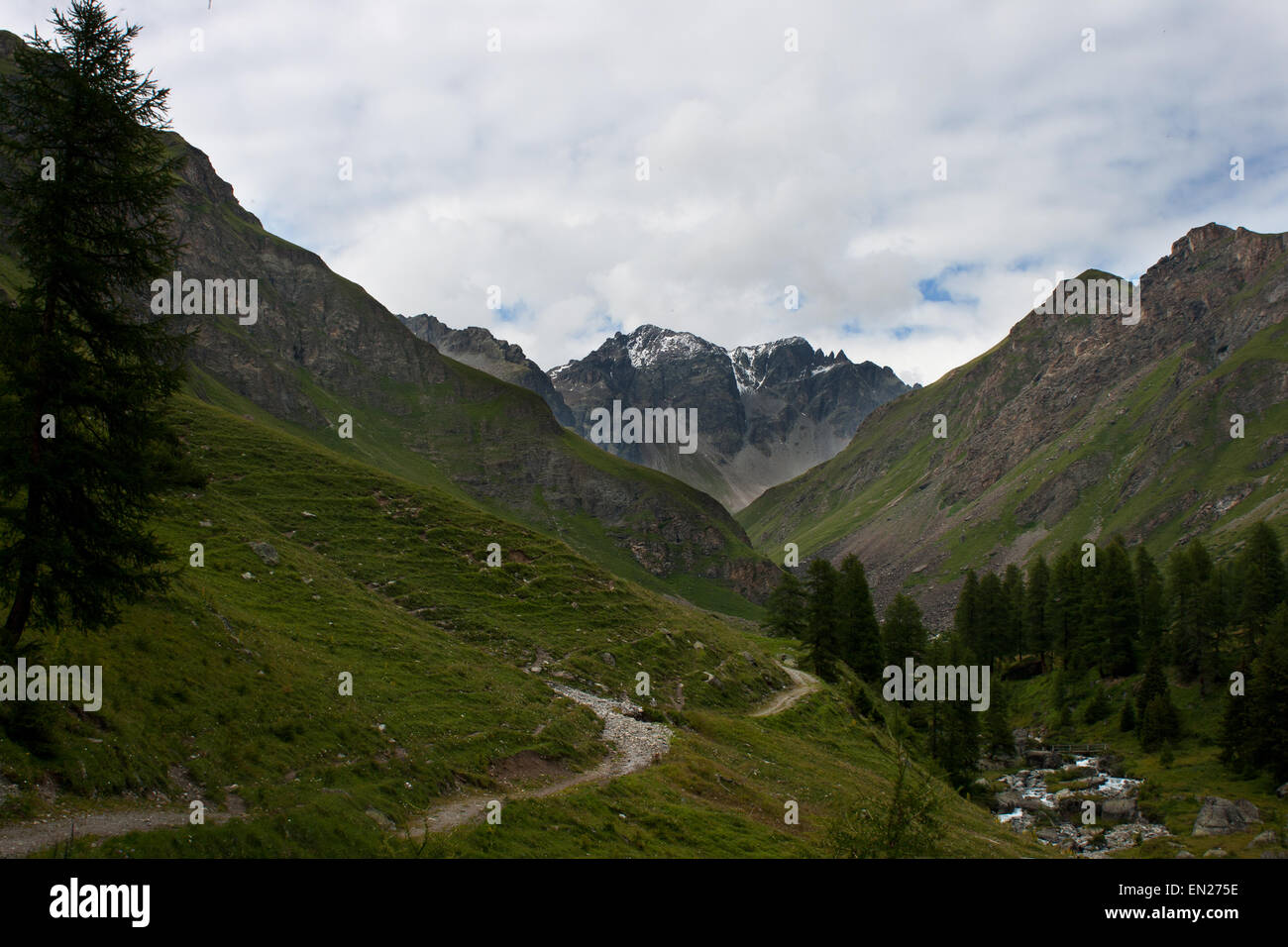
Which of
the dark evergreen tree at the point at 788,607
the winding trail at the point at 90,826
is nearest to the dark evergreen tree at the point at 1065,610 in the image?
the dark evergreen tree at the point at 788,607

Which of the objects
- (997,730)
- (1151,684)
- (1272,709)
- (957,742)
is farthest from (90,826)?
(1151,684)

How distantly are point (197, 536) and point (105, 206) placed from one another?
30648 mm

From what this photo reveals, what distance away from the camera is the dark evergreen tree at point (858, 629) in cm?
9250

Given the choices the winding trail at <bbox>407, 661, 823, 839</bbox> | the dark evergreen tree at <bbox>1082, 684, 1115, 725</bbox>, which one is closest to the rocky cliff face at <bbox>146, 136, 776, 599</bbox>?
the dark evergreen tree at <bbox>1082, 684, 1115, 725</bbox>

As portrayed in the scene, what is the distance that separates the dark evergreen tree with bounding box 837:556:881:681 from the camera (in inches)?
3642

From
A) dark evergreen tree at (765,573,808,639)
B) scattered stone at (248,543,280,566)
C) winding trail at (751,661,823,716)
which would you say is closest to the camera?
scattered stone at (248,543,280,566)

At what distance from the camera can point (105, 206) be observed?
20672 millimetres

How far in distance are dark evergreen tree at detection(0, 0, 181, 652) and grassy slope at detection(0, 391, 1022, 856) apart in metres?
2.68

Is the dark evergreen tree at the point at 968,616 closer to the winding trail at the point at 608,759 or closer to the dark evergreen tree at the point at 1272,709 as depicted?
the dark evergreen tree at the point at 1272,709

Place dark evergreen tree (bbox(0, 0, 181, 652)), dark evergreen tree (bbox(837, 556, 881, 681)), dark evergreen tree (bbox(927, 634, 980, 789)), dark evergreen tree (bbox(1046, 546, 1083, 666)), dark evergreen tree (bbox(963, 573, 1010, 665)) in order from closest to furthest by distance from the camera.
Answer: dark evergreen tree (bbox(0, 0, 181, 652)) < dark evergreen tree (bbox(927, 634, 980, 789)) < dark evergreen tree (bbox(837, 556, 881, 681)) < dark evergreen tree (bbox(1046, 546, 1083, 666)) < dark evergreen tree (bbox(963, 573, 1010, 665))

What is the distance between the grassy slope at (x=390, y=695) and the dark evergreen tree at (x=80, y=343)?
2684mm

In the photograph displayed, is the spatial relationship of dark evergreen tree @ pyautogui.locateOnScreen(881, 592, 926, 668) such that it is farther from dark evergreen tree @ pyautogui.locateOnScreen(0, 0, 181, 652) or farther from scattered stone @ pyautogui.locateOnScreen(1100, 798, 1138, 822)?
dark evergreen tree @ pyautogui.locateOnScreen(0, 0, 181, 652)

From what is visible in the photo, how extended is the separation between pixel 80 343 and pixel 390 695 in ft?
64.8

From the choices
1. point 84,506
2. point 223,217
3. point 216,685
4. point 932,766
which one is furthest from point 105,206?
point 223,217
